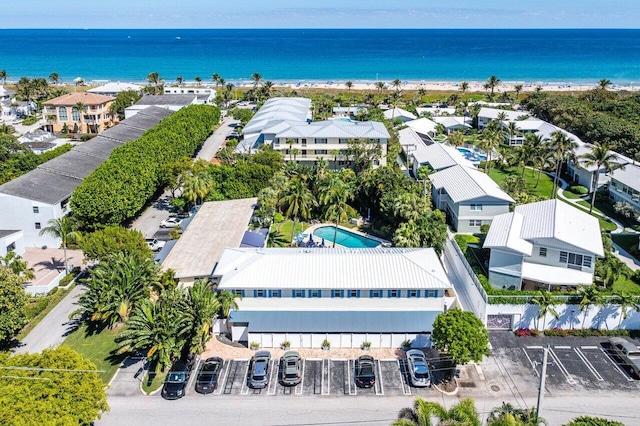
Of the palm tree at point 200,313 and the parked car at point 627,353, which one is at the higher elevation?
the palm tree at point 200,313

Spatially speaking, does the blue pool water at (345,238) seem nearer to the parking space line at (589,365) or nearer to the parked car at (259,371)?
the parked car at (259,371)

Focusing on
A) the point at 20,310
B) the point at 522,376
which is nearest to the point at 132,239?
the point at 20,310

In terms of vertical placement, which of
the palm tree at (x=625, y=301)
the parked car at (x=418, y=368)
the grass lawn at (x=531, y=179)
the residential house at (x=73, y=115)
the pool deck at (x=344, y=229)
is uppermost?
the residential house at (x=73, y=115)

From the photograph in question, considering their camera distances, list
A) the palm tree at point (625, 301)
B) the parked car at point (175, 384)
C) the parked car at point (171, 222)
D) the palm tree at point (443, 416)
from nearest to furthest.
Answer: the palm tree at point (443, 416) < the parked car at point (175, 384) < the palm tree at point (625, 301) < the parked car at point (171, 222)

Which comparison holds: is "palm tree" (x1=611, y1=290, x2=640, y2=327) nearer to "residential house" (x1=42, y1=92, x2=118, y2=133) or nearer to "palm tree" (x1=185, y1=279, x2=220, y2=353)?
"palm tree" (x1=185, y1=279, x2=220, y2=353)

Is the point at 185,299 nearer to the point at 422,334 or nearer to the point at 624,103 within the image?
the point at 422,334

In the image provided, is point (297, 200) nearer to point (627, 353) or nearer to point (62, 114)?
point (627, 353)

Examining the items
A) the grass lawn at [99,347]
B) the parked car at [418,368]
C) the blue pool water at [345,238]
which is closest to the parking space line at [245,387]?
the grass lawn at [99,347]

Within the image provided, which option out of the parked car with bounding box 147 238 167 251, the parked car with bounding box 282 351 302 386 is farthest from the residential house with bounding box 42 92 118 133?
the parked car with bounding box 282 351 302 386
